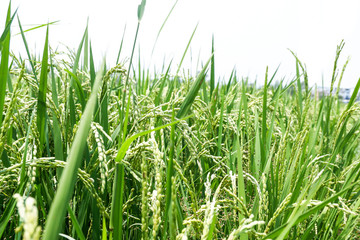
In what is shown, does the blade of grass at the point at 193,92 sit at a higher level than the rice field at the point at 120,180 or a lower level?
higher

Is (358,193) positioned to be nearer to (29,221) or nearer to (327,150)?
(327,150)

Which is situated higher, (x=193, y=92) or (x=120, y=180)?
(x=193, y=92)


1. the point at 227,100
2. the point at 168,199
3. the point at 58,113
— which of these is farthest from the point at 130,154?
the point at 227,100

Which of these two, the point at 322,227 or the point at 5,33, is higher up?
the point at 5,33

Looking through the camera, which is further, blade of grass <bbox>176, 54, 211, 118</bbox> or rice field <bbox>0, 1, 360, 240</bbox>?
blade of grass <bbox>176, 54, 211, 118</bbox>

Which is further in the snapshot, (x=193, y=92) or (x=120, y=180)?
(x=193, y=92)

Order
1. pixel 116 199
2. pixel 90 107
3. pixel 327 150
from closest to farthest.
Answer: pixel 90 107 → pixel 116 199 → pixel 327 150

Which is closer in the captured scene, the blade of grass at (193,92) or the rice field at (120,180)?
the rice field at (120,180)

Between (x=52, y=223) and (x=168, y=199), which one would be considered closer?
(x=52, y=223)

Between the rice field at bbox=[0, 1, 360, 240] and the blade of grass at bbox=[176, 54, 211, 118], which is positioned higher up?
the blade of grass at bbox=[176, 54, 211, 118]

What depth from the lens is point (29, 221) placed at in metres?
0.27

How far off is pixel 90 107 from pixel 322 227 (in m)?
1.07

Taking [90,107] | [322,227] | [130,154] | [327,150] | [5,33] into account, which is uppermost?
[5,33]

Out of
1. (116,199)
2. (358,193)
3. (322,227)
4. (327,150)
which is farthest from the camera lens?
(327,150)
